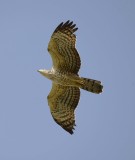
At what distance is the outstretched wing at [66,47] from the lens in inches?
647

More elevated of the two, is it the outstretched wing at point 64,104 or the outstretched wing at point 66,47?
the outstretched wing at point 66,47

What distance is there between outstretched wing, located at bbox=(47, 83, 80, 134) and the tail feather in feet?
3.15

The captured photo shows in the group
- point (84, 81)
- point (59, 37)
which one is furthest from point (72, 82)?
point (59, 37)

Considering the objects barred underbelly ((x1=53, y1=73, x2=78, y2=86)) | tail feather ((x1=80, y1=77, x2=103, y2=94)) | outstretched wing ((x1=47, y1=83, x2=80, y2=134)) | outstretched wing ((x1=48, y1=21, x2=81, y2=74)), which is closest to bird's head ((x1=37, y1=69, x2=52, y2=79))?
barred underbelly ((x1=53, y1=73, x2=78, y2=86))

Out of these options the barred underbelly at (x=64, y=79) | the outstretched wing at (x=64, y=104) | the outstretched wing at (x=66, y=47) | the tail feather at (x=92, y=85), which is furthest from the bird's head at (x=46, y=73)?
the tail feather at (x=92, y=85)

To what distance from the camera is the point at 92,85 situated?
52.5 ft

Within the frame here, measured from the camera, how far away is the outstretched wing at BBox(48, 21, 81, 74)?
1644 centimetres

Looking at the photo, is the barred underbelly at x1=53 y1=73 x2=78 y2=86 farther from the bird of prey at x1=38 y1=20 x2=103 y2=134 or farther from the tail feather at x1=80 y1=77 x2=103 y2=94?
the tail feather at x1=80 y1=77 x2=103 y2=94

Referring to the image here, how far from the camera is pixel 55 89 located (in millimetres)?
17391

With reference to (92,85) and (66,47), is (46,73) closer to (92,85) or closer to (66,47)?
(66,47)

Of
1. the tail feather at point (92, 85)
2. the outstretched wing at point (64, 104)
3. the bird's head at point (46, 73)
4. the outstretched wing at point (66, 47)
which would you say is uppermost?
the outstretched wing at point (66, 47)

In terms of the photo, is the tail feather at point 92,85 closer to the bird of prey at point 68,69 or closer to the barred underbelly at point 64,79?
the bird of prey at point 68,69

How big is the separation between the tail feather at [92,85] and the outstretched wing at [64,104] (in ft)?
3.15

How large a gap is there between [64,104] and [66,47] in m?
2.10
